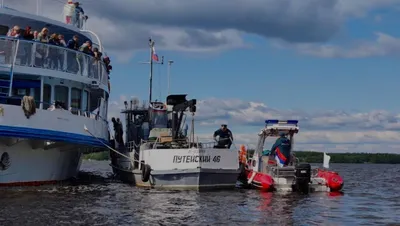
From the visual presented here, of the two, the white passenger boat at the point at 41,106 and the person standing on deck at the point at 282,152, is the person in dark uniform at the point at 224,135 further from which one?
the white passenger boat at the point at 41,106

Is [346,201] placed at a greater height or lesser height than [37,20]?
lesser

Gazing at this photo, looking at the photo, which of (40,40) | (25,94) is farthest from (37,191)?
(40,40)

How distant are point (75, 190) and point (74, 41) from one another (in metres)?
5.72

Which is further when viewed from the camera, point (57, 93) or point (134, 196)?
point (57, 93)

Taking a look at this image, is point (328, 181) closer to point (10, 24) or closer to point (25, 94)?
point (25, 94)

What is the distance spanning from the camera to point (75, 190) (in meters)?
22.4

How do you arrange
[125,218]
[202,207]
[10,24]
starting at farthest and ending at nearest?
1. [10,24]
2. [202,207]
3. [125,218]

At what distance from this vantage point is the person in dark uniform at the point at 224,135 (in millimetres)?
25188

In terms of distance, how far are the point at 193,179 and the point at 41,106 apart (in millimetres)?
6184

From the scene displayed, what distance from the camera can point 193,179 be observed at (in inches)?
886

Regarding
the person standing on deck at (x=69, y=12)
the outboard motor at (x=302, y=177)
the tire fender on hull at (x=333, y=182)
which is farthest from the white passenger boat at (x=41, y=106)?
the tire fender on hull at (x=333, y=182)

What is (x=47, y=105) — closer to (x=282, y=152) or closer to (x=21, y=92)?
(x=21, y=92)

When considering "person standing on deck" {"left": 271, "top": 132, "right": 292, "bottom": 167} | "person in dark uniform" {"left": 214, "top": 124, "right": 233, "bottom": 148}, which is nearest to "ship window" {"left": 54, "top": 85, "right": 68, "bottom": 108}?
"person in dark uniform" {"left": 214, "top": 124, "right": 233, "bottom": 148}

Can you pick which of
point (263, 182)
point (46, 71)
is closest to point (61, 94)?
point (46, 71)
